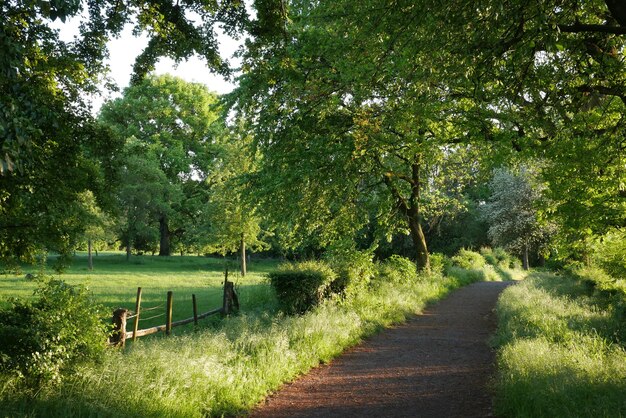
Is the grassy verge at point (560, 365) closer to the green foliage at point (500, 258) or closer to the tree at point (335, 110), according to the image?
the tree at point (335, 110)

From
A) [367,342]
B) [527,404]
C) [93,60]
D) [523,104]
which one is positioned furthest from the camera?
[367,342]

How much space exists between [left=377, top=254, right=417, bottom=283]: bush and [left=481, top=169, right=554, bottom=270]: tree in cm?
2217

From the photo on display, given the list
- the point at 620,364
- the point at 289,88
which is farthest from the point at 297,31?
the point at 620,364

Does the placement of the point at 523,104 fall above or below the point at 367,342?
above

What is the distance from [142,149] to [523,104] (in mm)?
8657

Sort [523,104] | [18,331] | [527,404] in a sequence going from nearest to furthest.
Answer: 1. [18,331]
2. [527,404]
3. [523,104]

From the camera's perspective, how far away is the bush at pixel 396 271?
18.8 meters

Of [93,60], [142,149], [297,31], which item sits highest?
[297,31]

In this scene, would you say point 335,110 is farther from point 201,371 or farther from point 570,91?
point 201,371

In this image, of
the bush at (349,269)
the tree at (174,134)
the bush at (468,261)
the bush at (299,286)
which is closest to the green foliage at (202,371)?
the bush at (299,286)

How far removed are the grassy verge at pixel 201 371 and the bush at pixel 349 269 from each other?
2.07m

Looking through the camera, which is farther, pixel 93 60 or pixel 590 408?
pixel 93 60

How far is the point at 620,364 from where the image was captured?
708cm

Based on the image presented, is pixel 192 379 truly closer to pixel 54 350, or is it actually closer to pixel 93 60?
pixel 54 350
